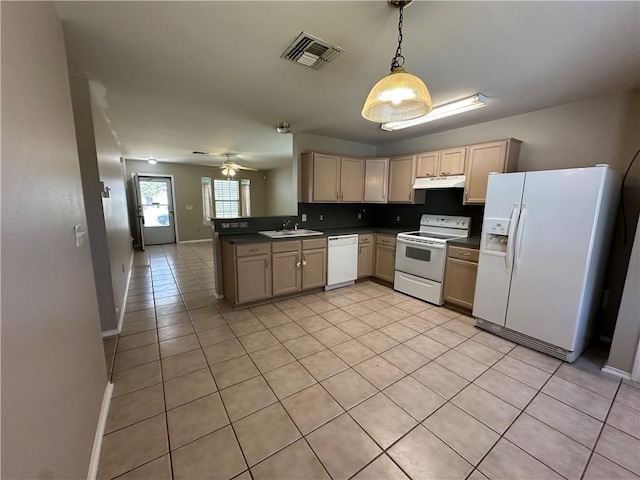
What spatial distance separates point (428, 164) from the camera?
148 inches

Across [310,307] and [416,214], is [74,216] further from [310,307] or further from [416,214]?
[416,214]

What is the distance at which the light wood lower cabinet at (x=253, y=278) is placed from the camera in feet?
10.6

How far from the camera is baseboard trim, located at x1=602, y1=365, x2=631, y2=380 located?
213 centimetres

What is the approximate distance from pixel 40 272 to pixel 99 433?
119 cm

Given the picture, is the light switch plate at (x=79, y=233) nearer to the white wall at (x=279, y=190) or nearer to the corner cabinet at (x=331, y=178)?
the corner cabinet at (x=331, y=178)

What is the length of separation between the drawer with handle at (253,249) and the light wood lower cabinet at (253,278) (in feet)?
0.17

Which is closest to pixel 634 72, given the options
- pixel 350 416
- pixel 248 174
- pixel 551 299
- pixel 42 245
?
pixel 551 299

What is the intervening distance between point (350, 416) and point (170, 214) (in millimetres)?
7702

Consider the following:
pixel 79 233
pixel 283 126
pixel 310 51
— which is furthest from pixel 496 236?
pixel 79 233

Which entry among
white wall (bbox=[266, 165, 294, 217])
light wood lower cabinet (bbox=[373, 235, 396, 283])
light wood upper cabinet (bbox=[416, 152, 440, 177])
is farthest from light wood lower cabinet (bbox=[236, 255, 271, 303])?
white wall (bbox=[266, 165, 294, 217])

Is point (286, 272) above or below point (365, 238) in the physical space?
below

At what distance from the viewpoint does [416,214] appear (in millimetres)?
4395

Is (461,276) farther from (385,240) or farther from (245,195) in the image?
(245,195)

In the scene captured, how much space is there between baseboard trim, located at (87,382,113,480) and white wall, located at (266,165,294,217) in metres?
6.29
